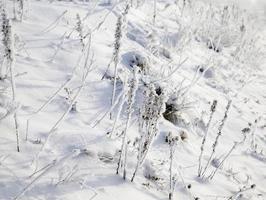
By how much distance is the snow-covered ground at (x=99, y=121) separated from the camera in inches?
78.5

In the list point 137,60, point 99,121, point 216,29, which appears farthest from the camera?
point 216,29

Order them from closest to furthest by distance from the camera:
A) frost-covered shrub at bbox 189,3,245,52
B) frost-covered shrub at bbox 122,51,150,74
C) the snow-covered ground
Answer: the snow-covered ground → frost-covered shrub at bbox 122,51,150,74 → frost-covered shrub at bbox 189,3,245,52

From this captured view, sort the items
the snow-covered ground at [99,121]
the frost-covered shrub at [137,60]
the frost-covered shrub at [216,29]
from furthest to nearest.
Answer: the frost-covered shrub at [216,29], the frost-covered shrub at [137,60], the snow-covered ground at [99,121]

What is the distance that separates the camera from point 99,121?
2645 mm

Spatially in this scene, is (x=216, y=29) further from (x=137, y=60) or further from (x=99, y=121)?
(x=99, y=121)

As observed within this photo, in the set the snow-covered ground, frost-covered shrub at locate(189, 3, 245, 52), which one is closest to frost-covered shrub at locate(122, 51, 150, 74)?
the snow-covered ground

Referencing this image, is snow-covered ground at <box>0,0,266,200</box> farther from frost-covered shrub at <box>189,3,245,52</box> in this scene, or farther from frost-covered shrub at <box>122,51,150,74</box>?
frost-covered shrub at <box>189,3,245,52</box>

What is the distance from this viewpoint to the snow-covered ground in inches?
78.5

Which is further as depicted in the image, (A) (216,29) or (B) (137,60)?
(A) (216,29)

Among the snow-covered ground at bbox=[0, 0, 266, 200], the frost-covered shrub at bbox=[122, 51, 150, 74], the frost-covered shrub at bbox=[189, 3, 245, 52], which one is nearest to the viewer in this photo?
the snow-covered ground at bbox=[0, 0, 266, 200]

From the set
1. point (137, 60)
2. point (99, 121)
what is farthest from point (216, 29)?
point (99, 121)

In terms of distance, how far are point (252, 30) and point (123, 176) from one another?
663cm

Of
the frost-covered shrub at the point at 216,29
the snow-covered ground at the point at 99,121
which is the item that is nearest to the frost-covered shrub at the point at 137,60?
the snow-covered ground at the point at 99,121

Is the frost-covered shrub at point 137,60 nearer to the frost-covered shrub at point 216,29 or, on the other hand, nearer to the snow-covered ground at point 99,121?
the snow-covered ground at point 99,121
